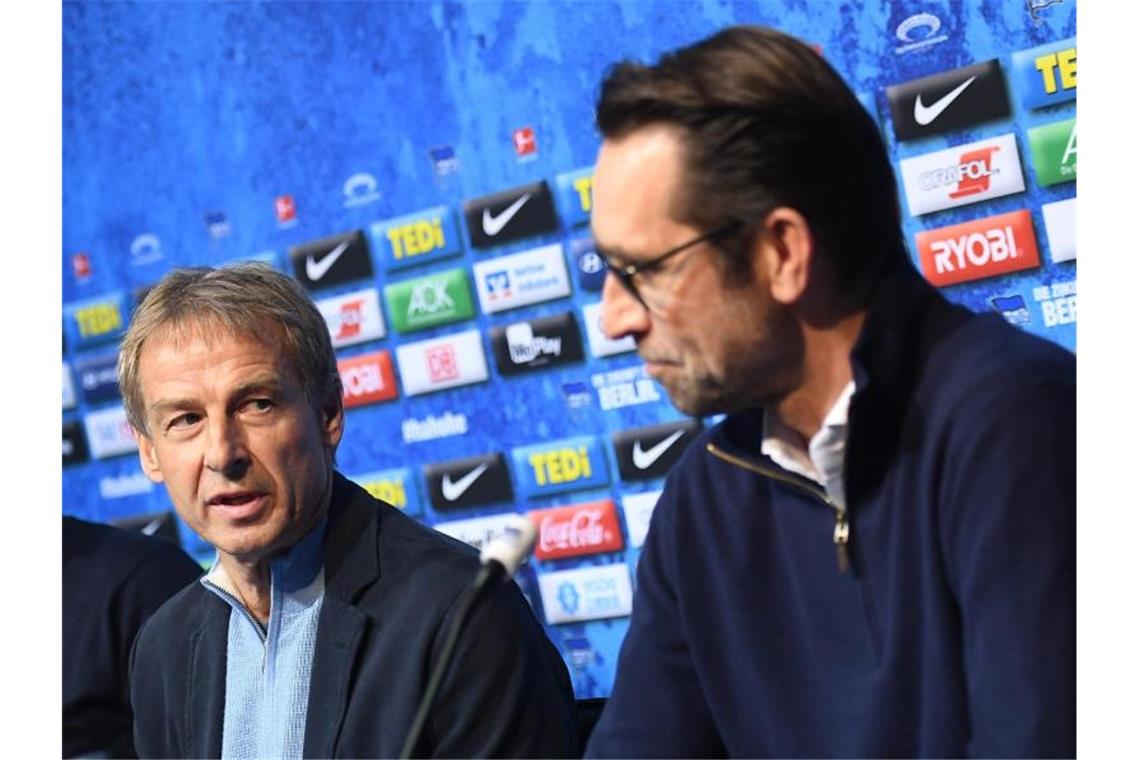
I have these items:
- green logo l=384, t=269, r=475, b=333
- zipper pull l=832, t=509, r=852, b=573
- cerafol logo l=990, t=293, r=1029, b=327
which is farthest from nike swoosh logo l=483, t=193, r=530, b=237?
zipper pull l=832, t=509, r=852, b=573

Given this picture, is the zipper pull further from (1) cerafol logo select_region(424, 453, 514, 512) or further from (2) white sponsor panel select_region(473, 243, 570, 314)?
(1) cerafol logo select_region(424, 453, 514, 512)

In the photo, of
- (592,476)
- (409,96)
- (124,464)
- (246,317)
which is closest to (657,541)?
(246,317)

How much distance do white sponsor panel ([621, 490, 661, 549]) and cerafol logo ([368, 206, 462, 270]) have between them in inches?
27.5

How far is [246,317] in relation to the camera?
209 cm

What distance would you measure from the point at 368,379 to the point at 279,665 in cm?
173

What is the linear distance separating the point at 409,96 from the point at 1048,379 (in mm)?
2323

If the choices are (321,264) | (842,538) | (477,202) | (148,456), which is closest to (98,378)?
(321,264)

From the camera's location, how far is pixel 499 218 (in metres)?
3.44

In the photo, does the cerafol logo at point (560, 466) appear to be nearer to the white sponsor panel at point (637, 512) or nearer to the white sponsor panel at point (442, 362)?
the white sponsor panel at point (637, 512)

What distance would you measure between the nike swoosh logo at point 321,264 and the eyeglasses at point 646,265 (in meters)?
2.26

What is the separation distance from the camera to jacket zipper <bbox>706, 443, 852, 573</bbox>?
151cm

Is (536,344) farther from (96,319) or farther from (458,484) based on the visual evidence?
(96,319)

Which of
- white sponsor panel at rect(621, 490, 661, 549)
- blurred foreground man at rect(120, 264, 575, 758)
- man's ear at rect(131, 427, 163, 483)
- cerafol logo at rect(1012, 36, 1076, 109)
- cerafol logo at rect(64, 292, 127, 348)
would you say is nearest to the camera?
blurred foreground man at rect(120, 264, 575, 758)
